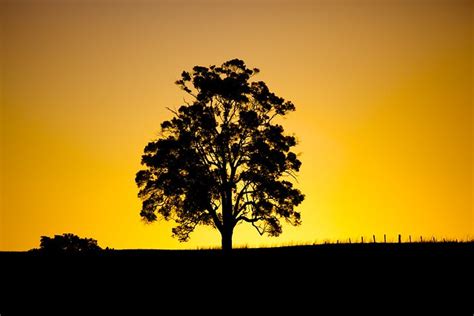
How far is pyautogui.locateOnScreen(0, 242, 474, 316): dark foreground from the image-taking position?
25297mm

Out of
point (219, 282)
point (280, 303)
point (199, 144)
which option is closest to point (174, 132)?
point (199, 144)

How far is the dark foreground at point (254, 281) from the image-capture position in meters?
25.3

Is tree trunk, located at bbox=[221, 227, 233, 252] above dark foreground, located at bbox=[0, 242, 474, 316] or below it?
above

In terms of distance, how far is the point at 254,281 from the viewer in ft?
98.5
